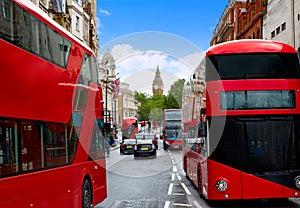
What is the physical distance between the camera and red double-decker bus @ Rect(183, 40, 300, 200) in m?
10.9

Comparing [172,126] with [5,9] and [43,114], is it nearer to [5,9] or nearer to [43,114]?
[43,114]

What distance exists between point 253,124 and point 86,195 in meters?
4.17

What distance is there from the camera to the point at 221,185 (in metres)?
11.0

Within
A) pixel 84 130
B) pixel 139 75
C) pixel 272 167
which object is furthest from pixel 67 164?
pixel 139 75

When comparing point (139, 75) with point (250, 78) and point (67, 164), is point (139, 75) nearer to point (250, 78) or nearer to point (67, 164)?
point (250, 78)

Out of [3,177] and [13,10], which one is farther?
[13,10]

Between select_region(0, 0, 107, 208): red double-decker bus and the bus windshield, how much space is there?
311cm

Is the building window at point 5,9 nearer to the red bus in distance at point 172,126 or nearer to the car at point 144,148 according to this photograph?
the car at point 144,148

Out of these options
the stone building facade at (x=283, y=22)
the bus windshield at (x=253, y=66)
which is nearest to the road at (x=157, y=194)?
the bus windshield at (x=253, y=66)

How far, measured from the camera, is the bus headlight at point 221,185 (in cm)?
1095

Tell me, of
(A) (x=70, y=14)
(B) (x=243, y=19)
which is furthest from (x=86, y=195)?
(B) (x=243, y=19)

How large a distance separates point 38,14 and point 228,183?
18.6 feet

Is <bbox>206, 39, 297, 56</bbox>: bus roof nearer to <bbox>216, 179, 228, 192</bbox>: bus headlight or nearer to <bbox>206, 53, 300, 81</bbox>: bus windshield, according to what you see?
<bbox>206, 53, 300, 81</bbox>: bus windshield

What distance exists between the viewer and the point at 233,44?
37.9 feet
